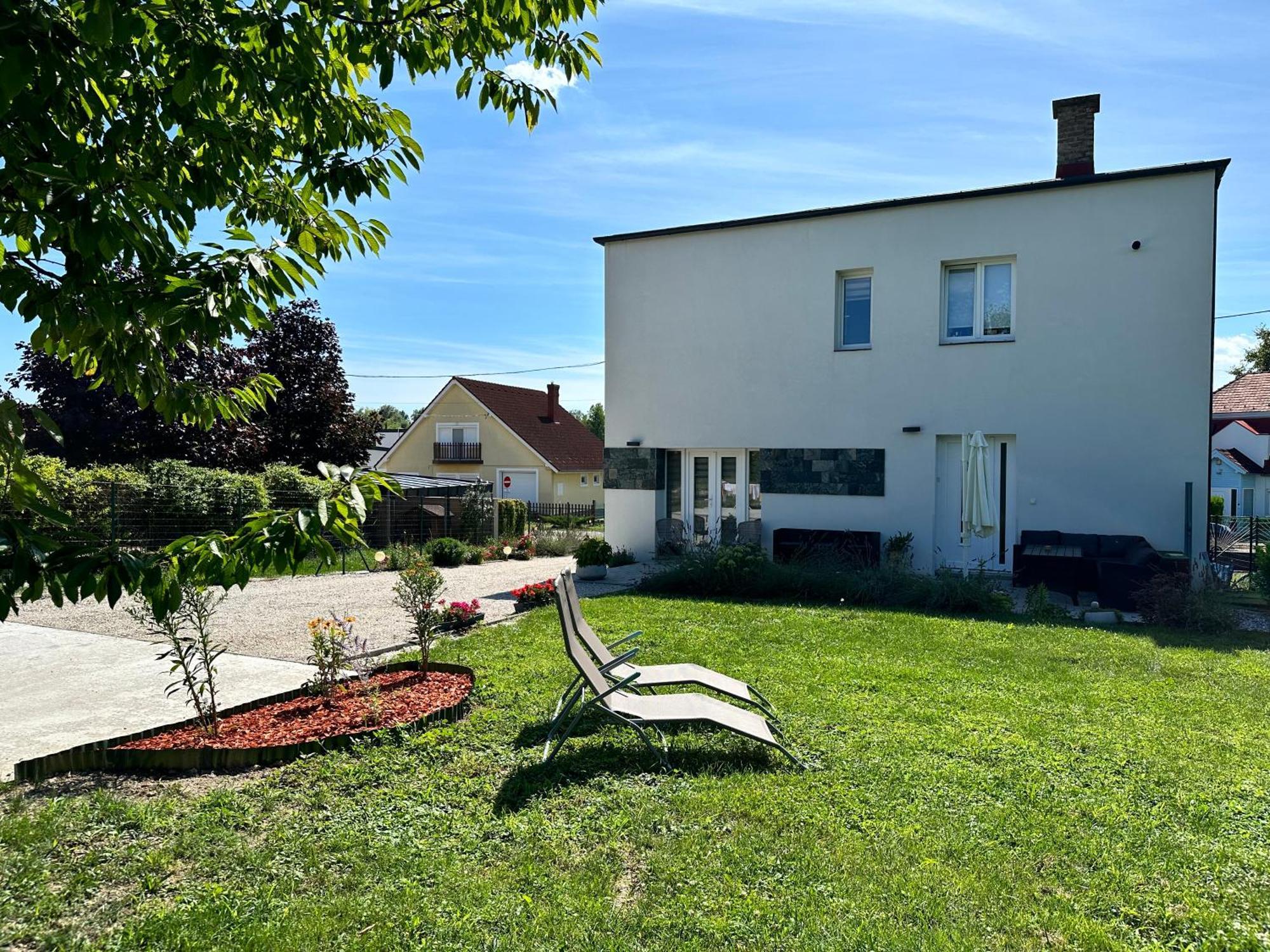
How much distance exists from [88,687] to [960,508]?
12.7m

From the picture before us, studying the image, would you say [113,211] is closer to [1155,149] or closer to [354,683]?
[354,683]

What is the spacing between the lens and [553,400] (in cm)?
4325

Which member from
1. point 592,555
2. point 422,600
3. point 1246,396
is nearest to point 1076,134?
point 592,555

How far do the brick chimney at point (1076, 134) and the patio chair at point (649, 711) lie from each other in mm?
12757

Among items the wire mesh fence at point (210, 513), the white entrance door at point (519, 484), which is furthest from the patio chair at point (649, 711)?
the white entrance door at point (519, 484)

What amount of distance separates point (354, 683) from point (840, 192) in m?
13.5

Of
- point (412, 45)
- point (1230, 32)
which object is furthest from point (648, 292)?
point (412, 45)

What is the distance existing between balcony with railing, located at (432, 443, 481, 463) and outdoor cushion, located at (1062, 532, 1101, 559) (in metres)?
30.6

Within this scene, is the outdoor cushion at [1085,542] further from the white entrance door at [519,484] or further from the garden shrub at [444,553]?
the white entrance door at [519,484]

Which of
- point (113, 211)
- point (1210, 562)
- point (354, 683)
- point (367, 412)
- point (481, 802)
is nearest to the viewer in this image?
point (113, 211)

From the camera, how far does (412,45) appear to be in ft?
11.5

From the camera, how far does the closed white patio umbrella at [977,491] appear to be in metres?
12.0

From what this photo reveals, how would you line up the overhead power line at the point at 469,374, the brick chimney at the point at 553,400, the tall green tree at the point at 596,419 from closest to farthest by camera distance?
the overhead power line at the point at 469,374, the brick chimney at the point at 553,400, the tall green tree at the point at 596,419

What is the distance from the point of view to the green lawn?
3.18 meters
